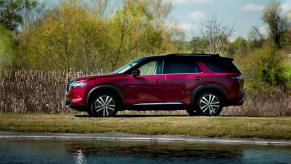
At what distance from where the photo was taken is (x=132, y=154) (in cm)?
1116

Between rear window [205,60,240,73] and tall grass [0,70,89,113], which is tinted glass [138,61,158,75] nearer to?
rear window [205,60,240,73]

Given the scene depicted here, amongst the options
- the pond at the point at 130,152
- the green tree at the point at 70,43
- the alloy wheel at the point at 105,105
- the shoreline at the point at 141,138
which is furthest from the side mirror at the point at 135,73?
the green tree at the point at 70,43

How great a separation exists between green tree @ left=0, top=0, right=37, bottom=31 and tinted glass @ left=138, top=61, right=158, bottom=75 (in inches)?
1932

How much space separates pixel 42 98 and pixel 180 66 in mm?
6041

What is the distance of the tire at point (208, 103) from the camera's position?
18969 mm

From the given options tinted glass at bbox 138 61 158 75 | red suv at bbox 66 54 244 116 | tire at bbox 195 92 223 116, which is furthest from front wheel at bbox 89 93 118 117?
tire at bbox 195 92 223 116

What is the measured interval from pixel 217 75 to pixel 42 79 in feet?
23.7

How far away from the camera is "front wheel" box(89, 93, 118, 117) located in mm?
18562

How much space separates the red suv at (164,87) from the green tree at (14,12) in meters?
49.5

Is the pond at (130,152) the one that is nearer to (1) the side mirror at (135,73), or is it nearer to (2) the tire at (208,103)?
(1) the side mirror at (135,73)

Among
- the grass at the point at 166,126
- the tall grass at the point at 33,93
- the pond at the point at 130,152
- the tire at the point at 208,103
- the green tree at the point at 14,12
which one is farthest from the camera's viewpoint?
the green tree at the point at 14,12

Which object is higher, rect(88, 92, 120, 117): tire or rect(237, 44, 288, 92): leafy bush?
rect(237, 44, 288, 92): leafy bush

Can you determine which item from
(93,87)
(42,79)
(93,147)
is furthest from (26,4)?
(93,147)

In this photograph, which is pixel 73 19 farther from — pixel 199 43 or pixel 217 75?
pixel 217 75
